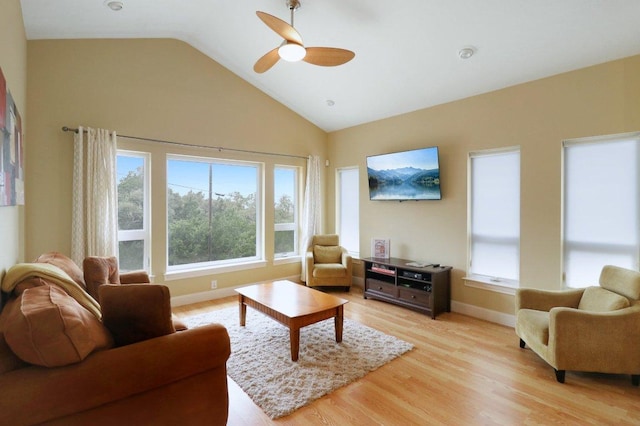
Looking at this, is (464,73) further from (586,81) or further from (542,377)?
(542,377)

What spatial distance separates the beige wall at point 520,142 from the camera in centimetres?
292

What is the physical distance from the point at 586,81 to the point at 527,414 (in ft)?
9.99

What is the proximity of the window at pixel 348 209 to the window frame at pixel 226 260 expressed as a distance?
1.46 metres

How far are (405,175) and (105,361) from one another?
392 cm

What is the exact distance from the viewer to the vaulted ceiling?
8.56 feet

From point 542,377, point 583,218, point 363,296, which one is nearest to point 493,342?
point 542,377

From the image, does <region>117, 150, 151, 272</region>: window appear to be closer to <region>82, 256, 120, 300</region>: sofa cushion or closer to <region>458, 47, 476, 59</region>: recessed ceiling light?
<region>82, 256, 120, 300</region>: sofa cushion

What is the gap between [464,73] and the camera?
3.45m

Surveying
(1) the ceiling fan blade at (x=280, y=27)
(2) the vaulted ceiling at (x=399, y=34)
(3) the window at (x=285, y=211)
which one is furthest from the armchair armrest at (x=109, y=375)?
(3) the window at (x=285, y=211)

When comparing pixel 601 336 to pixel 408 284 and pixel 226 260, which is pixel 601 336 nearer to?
pixel 408 284

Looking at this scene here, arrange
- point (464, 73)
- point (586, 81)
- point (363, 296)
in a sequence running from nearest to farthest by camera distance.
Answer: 1. point (586, 81)
2. point (464, 73)
3. point (363, 296)

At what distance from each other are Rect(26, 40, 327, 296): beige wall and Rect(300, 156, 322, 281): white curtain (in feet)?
1.16

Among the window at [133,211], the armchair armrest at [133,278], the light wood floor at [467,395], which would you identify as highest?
the window at [133,211]

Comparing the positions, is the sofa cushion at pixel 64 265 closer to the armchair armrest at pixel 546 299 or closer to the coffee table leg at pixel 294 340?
the coffee table leg at pixel 294 340
